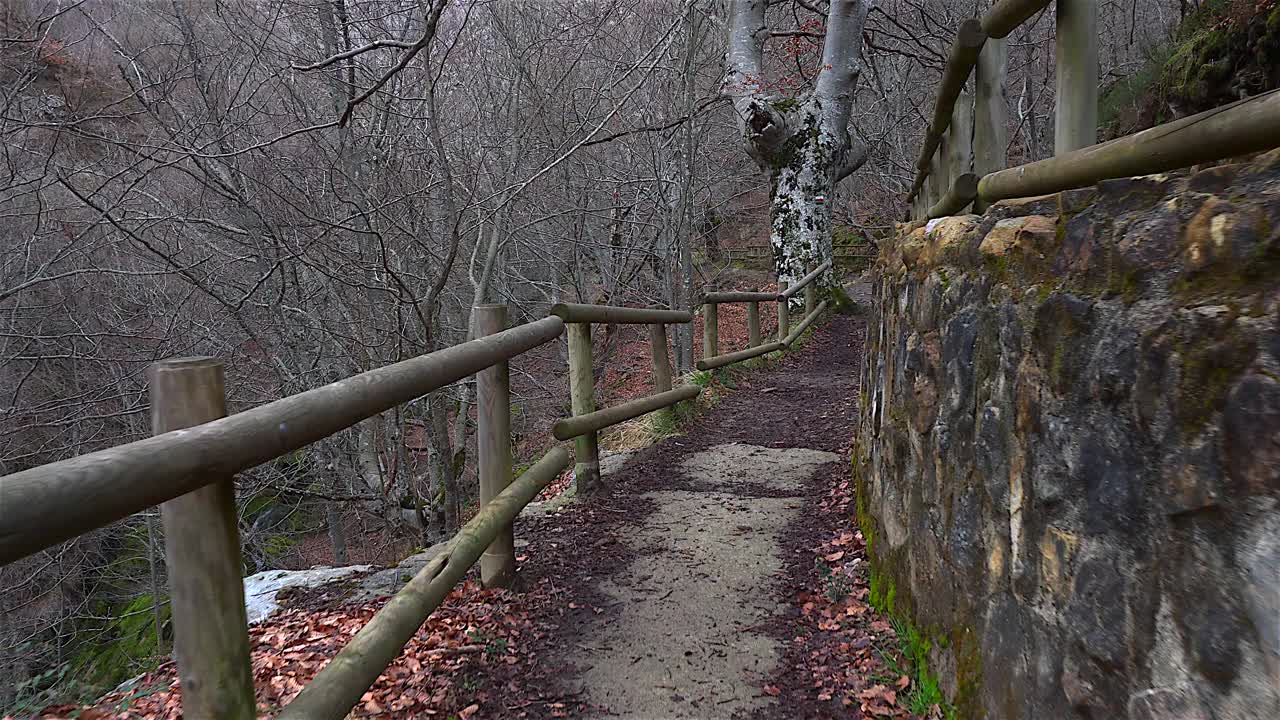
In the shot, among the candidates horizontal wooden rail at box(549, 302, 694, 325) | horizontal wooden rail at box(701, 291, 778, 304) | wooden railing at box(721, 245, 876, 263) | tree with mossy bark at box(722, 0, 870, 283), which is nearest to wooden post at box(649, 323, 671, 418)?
horizontal wooden rail at box(549, 302, 694, 325)

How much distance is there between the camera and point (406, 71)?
26.2 ft

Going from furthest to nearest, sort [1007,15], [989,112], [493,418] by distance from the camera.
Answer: [493,418] < [989,112] < [1007,15]

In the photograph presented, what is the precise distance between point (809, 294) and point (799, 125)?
255cm

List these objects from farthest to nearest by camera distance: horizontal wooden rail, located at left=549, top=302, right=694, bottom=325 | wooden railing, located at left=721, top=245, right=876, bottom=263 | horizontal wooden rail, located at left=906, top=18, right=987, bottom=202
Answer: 1. wooden railing, located at left=721, top=245, right=876, bottom=263
2. horizontal wooden rail, located at left=549, top=302, right=694, bottom=325
3. horizontal wooden rail, located at left=906, top=18, right=987, bottom=202

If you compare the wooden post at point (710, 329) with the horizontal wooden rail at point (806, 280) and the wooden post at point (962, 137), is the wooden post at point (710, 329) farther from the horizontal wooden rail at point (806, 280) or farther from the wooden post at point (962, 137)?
the wooden post at point (962, 137)

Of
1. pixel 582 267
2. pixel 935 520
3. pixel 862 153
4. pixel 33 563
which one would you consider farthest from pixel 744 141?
pixel 33 563

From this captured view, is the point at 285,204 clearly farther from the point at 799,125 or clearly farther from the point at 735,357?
the point at 799,125

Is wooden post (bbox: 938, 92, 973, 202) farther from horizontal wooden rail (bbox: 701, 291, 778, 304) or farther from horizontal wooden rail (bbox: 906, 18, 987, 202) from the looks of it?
horizontal wooden rail (bbox: 701, 291, 778, 304)

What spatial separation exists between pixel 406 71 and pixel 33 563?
7.26 m

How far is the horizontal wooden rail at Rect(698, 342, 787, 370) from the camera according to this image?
25.8 feet

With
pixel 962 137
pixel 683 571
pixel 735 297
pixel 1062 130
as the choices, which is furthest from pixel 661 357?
pixel 1062 130

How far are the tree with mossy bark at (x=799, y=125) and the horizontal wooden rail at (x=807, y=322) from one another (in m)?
0.60

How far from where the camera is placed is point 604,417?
4648mm

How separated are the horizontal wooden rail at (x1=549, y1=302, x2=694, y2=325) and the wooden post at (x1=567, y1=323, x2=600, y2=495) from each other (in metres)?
0.09
